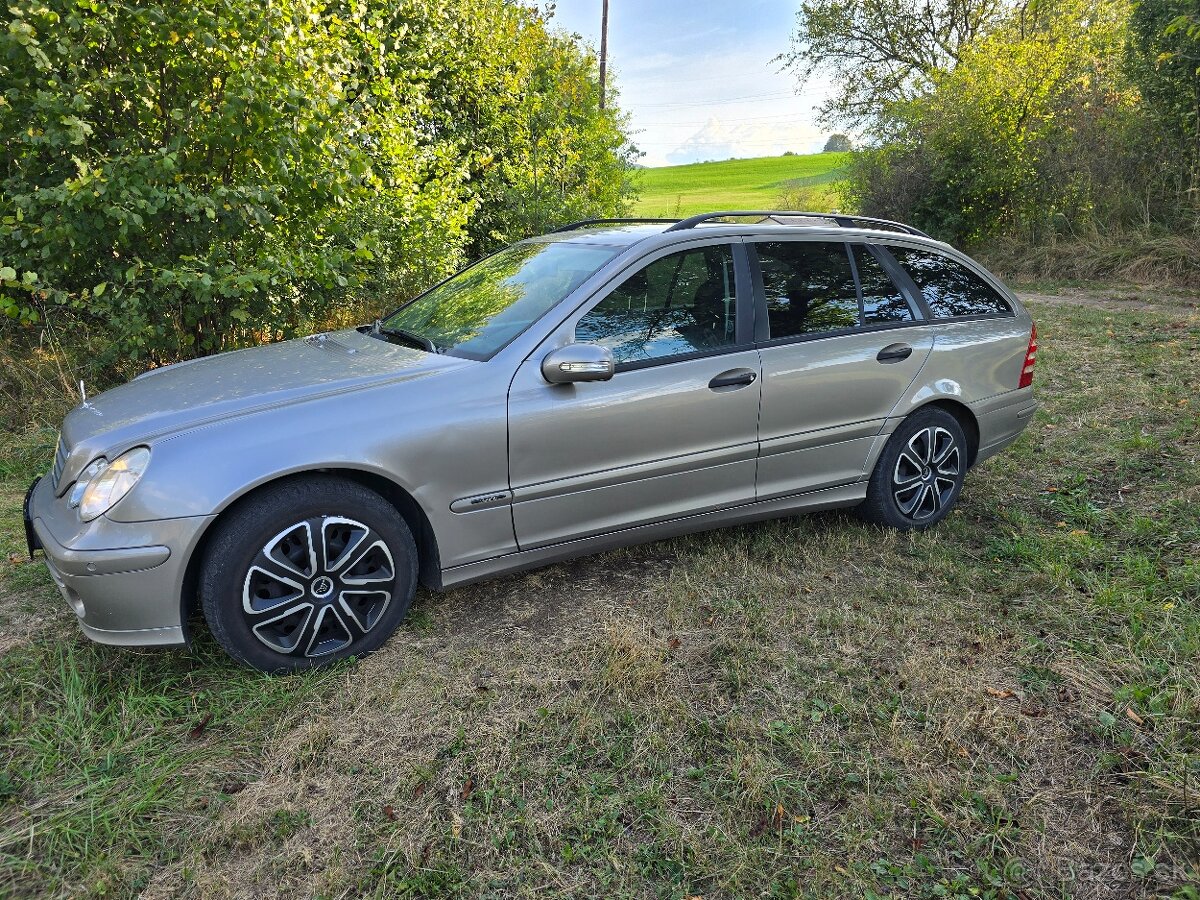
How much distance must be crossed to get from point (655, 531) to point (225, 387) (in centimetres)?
189

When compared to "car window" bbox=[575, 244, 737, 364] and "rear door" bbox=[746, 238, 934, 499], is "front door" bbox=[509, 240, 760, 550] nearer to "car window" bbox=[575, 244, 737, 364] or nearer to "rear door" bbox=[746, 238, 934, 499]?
"car window" bbox=[575, 244, 737, 364]

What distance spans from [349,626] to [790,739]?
1656mm

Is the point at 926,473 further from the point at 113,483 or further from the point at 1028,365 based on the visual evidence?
the point at 113,483

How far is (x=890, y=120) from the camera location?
17.8m

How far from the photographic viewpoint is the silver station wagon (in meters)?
2.80

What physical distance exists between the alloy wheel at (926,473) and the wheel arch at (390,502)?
2.48m

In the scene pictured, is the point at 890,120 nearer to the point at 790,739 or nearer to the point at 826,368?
the point at 826,368

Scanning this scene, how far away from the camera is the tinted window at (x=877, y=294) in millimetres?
4176

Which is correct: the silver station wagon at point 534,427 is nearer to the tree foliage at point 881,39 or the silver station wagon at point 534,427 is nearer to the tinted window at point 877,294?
Result: the tinted window at point 877,294

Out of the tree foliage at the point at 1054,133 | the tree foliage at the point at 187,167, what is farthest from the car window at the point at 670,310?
the tree foliage at the point at 1054,133

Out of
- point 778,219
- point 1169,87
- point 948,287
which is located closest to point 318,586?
point 778,219

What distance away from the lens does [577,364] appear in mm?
3184

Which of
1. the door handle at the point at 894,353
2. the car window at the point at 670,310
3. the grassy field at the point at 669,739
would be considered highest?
the car window at the point at 670,310

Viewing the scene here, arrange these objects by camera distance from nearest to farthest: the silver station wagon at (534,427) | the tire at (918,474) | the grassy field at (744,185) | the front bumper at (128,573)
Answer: the front bumper at (128,573)
the silver station wagon at (534,427)
the tire at (918,474)
the grassy field at (744,185)
